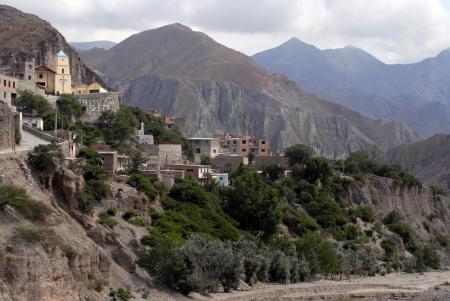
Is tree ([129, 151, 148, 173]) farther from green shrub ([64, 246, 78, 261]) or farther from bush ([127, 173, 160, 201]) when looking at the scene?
green shrub ([64, 246, 78, 261])

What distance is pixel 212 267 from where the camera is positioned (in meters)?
44.7

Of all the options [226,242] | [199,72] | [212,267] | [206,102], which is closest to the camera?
[212,267]

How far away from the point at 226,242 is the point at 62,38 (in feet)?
126

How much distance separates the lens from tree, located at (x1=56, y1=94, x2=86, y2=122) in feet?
206

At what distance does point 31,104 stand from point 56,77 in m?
10.2

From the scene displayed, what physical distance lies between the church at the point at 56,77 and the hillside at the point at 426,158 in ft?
287

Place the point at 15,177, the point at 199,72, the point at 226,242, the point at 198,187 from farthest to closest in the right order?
the point at 199,72 < the point at 198,187 < the point at 226,242 < the point at 15,177

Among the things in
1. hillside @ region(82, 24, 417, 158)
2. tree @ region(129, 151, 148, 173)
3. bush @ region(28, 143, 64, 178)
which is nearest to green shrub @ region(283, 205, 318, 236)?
tree @ region(129, 151, 148, 173)

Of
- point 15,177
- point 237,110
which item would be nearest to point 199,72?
point 237,110

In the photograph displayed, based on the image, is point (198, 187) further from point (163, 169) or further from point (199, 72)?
point (199, 72)

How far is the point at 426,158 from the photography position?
6368 inches

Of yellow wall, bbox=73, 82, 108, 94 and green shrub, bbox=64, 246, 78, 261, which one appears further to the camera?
yellow wall, bbox=73, 82, 108, 94

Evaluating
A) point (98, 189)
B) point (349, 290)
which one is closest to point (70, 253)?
point (98, 189)

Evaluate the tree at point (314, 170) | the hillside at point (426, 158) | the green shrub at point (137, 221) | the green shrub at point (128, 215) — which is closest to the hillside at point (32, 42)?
the tree at point (314, 170)
